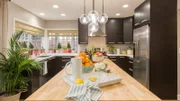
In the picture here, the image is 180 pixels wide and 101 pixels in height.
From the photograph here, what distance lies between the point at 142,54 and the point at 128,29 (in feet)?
7.14

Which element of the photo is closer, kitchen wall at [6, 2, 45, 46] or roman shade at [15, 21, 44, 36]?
kitchen wall at [6, 2, 45, 46]

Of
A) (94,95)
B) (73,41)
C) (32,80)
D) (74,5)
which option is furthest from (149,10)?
(73,41)

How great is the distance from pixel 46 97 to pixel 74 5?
3200 mm

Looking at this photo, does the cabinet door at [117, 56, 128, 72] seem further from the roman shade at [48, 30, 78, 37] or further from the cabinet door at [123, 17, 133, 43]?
the roman shade at [48, 30, 78, 37]

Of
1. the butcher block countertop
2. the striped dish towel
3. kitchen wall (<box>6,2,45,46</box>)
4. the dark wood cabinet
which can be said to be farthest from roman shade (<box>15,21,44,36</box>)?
Answer: the dark wood cabinet

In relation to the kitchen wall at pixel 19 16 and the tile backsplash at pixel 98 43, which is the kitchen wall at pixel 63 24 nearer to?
the kitchen wall at pixel 19 16

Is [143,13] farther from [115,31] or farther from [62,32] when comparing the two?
[62,32]

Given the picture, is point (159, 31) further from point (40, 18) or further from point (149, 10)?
point (40, 18)

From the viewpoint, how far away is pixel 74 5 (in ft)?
11.9

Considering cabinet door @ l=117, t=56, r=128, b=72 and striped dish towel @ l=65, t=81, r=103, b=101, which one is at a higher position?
striped dish towel @ l=65, t=81, r=103, b=101

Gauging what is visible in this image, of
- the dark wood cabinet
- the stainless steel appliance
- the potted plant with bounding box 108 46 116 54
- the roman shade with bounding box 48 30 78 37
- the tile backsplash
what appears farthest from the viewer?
the roman shade with bounding box 48 30 78 37

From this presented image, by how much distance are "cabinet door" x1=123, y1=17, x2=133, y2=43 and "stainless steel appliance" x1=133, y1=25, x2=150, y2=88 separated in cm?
149

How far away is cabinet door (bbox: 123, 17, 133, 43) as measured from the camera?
16.7ft

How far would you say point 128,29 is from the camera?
17.0 feet
